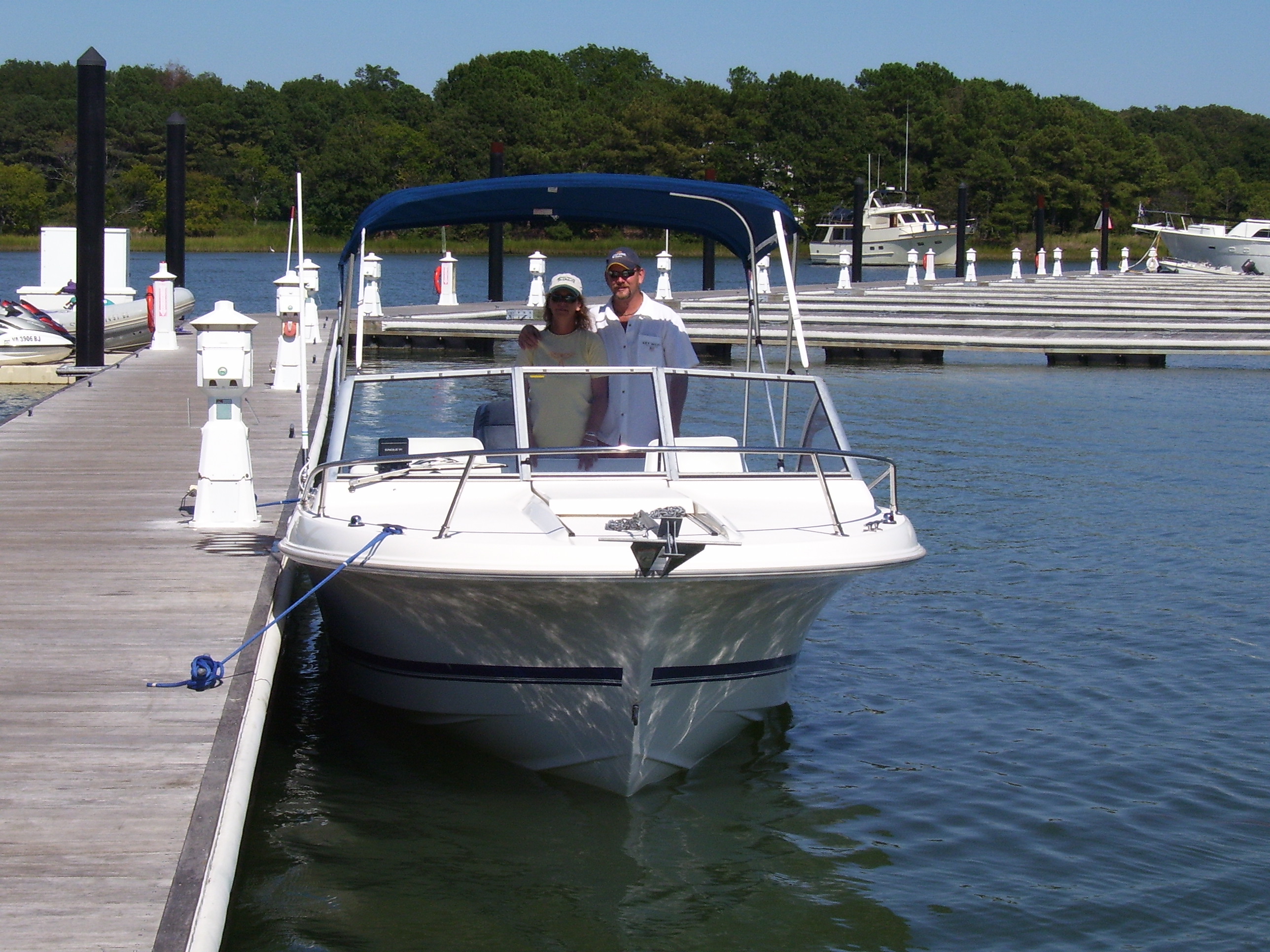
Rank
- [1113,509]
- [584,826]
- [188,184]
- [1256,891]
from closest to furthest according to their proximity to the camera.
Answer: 1. [1256,891]
2. [584,826]
3. [1113,509]
4. [188,184]

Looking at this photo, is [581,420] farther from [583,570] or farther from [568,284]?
[583,570]

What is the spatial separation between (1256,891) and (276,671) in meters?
4.56

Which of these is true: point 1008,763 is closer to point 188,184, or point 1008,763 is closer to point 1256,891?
point 1256,891

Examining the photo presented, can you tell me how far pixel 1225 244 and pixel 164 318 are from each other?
42996mm

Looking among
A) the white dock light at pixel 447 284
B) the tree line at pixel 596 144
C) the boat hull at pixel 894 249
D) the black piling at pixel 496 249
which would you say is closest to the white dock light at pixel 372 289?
the white dock light at pixel 447 284

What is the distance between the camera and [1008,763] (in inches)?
268

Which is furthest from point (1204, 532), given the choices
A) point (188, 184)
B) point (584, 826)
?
point (188, 184)

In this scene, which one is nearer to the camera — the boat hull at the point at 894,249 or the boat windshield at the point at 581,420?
the boat windshield at the point at 581,420

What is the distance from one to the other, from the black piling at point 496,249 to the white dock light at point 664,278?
3192 mm

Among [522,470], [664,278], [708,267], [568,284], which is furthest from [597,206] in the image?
[708,267]

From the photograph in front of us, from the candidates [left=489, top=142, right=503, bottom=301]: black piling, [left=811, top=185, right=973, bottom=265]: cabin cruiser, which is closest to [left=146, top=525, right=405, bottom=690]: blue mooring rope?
[left=489, top=142, right=503, bottom=301]: black piling

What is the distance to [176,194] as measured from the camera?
74.8ft

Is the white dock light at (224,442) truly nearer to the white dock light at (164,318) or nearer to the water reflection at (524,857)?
the water reflection at (524,857)

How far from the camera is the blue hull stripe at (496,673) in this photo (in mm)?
5812
